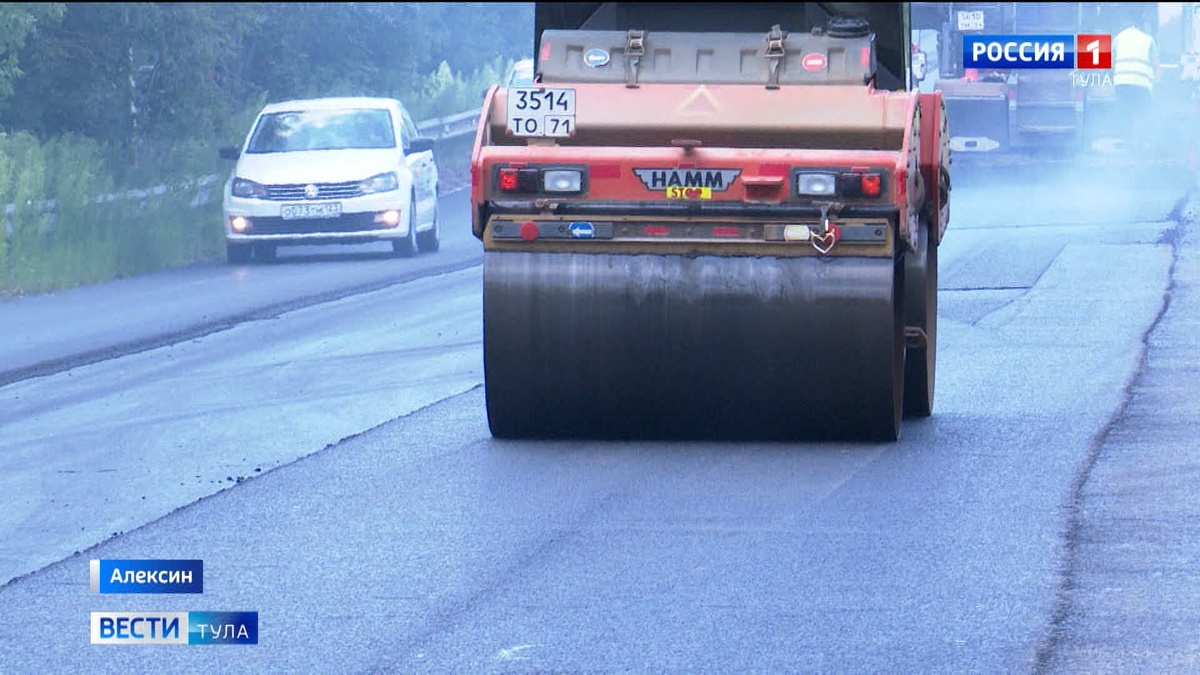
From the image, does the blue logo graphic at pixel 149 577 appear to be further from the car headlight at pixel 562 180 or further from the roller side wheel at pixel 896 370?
the roller side wheel at pixel 896 370

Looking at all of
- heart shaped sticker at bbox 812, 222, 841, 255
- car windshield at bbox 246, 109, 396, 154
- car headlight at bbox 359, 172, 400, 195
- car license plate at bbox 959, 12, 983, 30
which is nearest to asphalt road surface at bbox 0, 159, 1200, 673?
heart shaped sticker at bbox 812, 222, 841, 255

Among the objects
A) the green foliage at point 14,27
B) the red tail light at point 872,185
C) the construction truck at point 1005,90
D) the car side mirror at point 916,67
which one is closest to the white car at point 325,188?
the green foliage at point 14,27

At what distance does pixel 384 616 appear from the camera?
773 cm

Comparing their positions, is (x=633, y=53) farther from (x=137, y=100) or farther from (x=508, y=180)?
(x=137, y=100)

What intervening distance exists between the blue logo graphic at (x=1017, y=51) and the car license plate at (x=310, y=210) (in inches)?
639

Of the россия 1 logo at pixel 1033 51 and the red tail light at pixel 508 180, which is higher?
the россия 1 logo at pixel 1033 51

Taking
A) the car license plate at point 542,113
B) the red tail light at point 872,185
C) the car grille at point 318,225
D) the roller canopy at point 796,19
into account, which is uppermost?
the roller canopy at point 796,19

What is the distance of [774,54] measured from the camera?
11914mm

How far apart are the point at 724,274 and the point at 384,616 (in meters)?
3.74

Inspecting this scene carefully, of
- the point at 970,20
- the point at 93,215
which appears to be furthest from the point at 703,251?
the point at 970,20

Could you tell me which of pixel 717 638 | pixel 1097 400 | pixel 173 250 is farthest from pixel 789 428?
pixel 173 250

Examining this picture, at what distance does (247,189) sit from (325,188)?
81 centimetres

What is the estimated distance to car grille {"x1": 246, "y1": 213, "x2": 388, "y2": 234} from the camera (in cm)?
2462

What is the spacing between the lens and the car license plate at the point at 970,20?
3788 centimetres
